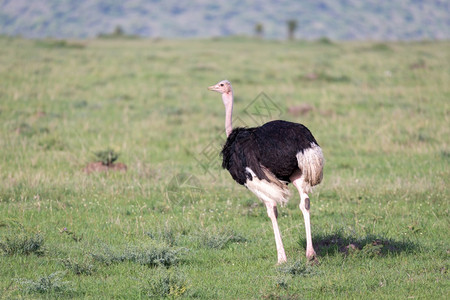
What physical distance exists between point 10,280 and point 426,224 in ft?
18.9

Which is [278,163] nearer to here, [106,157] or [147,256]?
[147,256]

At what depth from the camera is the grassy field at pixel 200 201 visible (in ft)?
21.9

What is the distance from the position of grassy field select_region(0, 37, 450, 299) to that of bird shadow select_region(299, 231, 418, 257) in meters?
0.03

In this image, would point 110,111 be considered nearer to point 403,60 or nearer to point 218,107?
point 218,107

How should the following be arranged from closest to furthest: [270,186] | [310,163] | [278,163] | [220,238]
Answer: [310,163]
[278,163]
[270,186]
[220,238]

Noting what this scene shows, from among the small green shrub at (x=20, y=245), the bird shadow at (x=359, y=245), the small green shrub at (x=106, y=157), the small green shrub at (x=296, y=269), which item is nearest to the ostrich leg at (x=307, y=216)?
the small green shrub at (x=296, y=269)

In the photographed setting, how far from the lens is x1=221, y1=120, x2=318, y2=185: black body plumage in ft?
23.6

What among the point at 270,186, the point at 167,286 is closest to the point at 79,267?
the point at 167,286

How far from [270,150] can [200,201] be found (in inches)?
126

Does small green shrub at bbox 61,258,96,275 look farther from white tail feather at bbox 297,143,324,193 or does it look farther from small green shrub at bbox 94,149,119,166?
small green shrub at bbox 94,149,119,166

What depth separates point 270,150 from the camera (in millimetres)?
7289

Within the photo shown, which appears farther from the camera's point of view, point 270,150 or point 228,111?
point 228,111

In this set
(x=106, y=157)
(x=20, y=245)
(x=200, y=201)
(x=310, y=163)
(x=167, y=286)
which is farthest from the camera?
(x=106, y=157)

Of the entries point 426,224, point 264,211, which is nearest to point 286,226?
point 264,211
